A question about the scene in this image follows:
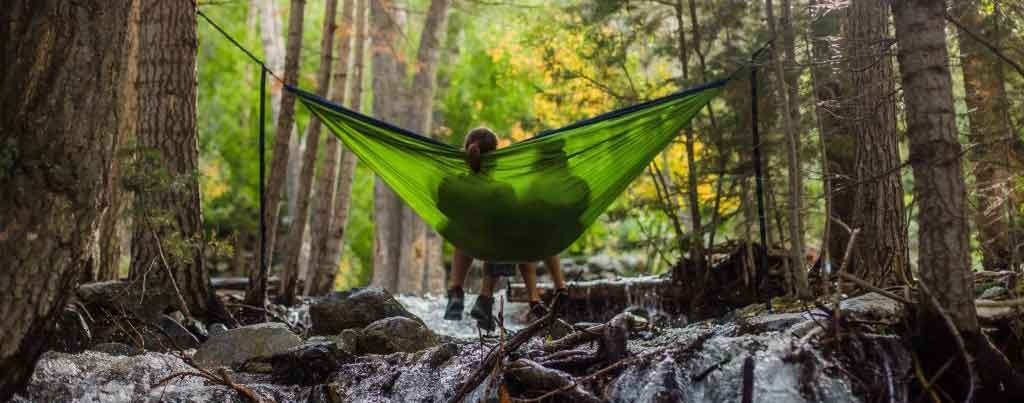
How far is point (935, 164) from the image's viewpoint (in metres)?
3.06

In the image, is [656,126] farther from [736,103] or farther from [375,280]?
[375,280]

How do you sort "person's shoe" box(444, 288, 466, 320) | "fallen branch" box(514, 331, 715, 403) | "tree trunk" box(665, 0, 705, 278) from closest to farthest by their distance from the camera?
"fallen branch" box(514, 331, 715, 403), "person's shoe" box(444, 288, 466, 320), "tree trunk" box(665, 0, 705, 278)

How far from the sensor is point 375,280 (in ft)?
42.0

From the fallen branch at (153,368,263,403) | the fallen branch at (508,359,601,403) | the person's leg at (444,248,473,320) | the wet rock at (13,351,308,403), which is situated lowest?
the wet rock at (13,351,308,403)

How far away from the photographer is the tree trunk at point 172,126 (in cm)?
559

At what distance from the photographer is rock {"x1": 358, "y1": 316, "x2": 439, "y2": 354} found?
179 inches

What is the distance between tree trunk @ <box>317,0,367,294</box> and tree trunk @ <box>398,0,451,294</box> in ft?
4.26

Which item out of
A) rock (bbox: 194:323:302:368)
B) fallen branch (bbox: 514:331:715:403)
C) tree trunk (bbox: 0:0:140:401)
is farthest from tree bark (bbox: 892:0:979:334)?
rock (bbox: 194:323:302:368)

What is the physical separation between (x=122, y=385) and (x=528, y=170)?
205cm

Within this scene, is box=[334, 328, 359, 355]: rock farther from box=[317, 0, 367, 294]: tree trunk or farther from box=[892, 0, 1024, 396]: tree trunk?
box=[317, 0, 367, 294]: tree trunk

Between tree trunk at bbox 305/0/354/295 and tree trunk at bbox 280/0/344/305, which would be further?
tree trunk at bbox 305/0/354/295

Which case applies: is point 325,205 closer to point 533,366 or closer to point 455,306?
point 455,306

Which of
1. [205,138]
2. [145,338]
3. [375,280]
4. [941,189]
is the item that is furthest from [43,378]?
[205,138]

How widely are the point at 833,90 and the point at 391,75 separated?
7522mm
